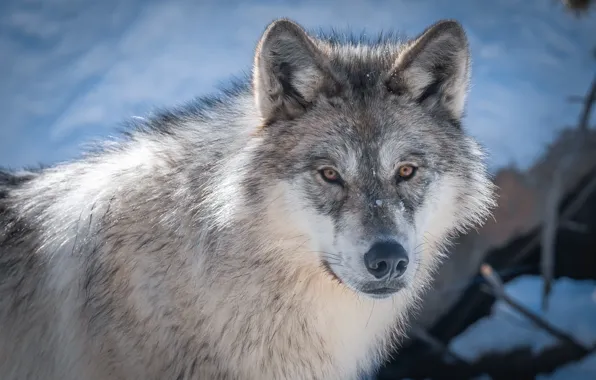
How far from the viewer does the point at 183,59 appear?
6977mm

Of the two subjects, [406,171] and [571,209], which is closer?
[406,171]

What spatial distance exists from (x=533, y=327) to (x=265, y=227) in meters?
3.48

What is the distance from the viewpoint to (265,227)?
123 inches

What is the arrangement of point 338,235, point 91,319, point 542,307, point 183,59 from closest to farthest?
point 338,235, point 91,319, point 542,307, point 183,59

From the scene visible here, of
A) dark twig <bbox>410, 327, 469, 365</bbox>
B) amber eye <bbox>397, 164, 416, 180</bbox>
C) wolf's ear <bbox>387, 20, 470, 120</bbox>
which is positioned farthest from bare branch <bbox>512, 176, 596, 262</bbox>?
amber eye <bbox>397, 164, 416, 180</bbox>

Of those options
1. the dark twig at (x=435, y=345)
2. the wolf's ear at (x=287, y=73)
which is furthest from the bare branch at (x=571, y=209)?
the wolf's ear at (x=287, y=73)

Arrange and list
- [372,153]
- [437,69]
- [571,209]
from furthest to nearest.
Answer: [571,209]
[437,69]
[372,153]

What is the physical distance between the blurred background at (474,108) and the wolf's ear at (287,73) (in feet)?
7.06

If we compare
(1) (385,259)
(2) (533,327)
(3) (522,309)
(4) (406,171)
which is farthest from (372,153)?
(2) (533,327)

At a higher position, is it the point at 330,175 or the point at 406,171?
the point at 330,175

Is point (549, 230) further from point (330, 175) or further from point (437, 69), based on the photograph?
point (330, 175)

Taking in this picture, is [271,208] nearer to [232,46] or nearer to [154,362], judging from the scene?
[154,362]

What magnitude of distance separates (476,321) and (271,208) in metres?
3.38

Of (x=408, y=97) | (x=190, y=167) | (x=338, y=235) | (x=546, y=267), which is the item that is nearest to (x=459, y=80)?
(x=408, y=97)
